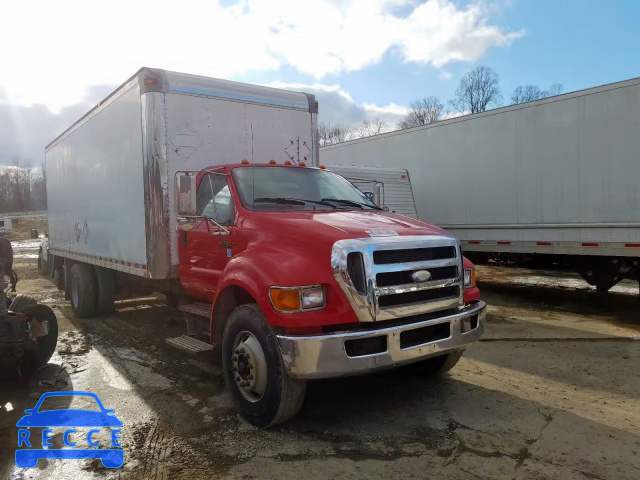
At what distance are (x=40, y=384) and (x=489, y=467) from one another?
4.44m

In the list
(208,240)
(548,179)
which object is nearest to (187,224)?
(208,240)

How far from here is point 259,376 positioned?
379 centimetres

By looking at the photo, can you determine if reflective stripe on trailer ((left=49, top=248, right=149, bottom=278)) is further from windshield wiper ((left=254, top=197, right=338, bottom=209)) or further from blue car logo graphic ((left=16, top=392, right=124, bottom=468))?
windshield wiper ((left=254, top=197, right=338, bottom=209))

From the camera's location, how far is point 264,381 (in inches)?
148

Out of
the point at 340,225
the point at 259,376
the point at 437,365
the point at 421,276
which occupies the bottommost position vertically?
the point at 437,365

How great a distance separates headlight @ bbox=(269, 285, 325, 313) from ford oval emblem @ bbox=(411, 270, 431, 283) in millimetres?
762

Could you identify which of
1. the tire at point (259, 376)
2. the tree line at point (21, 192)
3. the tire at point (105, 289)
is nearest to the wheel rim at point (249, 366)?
the tire at point (259, 376)

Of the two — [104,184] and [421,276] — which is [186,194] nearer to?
[421,276]

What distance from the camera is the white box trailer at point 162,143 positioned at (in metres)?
5.51

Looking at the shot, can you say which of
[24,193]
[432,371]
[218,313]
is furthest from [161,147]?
[24,193]

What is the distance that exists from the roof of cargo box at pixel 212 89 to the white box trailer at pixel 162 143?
0.01 m

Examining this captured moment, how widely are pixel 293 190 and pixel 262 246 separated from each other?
1100 mm

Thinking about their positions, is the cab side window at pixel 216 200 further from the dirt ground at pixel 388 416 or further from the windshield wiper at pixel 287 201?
the dirt ground at pixel 388 416

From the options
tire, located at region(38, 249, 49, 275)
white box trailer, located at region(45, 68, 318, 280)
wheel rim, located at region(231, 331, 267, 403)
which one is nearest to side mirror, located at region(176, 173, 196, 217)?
white box trailer, located at region(45, 68, 318, 280)
